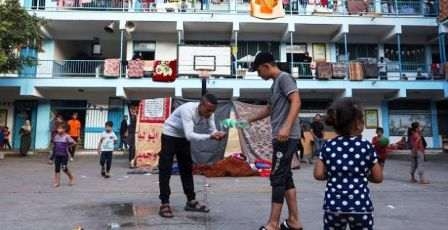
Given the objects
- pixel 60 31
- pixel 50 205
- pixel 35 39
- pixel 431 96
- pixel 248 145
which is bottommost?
pixel 50 205

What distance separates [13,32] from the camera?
1841 cm

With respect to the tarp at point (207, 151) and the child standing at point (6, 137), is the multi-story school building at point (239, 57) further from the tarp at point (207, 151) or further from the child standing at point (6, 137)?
the tarp at point (207, 151)

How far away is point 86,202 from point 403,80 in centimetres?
1918

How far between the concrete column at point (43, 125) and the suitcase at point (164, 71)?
19.6 feet

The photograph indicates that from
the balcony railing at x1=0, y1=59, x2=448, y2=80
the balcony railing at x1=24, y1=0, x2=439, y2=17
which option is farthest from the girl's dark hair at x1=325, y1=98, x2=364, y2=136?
the balcony railing at x1=24, y1=0, x2=439, y2=17

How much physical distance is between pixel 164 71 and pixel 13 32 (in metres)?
6.79

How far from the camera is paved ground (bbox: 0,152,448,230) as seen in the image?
5758 millimetres

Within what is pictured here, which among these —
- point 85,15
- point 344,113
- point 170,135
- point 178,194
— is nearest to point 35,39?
point 85,15

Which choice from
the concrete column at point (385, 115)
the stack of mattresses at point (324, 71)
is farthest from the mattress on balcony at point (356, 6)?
the concrete column at point (385, 115)

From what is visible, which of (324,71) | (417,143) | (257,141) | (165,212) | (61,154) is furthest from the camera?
(324,71)

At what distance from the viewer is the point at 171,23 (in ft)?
78.0

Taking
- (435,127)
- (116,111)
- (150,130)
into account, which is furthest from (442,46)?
(116,111)

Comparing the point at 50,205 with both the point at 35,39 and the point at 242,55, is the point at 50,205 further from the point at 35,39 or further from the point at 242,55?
the point at 242,55

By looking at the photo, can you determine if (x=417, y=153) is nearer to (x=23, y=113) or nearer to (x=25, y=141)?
(x=25, y=141)
